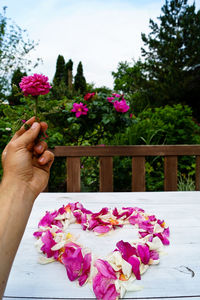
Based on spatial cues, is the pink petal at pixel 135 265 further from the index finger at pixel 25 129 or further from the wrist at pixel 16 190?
the index finger at pixel 25 129

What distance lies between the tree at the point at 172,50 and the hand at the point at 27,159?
11.4 m

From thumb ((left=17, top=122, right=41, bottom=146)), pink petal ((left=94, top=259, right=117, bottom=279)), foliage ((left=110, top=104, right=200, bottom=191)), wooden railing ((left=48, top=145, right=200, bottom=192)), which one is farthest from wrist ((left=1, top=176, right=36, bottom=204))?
foliage ((left=110, top=104, right=200, bottom=191))

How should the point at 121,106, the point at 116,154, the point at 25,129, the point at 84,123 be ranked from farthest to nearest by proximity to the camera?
the point at 84,123 → the point at 121,106 → the point at 116,154 → the point at 25,129

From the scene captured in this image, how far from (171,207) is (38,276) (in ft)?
2.20

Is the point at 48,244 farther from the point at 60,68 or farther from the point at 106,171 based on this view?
the point at 60,68

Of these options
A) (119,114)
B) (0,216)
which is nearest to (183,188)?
(119,114)

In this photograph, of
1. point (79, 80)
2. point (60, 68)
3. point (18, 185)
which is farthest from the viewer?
point (79, 80)

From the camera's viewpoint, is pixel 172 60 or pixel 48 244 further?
pixel 172 60

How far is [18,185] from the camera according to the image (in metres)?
0.61

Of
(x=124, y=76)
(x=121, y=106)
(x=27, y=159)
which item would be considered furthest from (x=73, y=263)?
(x=124, y=76)

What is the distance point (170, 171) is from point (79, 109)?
2.94 ft

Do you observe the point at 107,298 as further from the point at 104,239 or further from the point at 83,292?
the point at 104,239

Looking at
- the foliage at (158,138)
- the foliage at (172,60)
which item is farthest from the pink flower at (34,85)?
the foliage at (172,60)

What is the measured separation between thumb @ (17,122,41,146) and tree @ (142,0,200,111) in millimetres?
11433
